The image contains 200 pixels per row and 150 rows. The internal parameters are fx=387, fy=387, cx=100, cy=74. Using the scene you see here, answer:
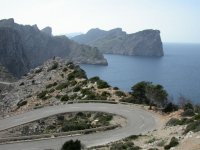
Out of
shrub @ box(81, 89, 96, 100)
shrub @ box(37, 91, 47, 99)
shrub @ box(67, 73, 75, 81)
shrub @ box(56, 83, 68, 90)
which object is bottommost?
shrub @ box(37, 91, 47, 99)

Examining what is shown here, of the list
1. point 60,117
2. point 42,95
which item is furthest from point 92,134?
point 42,95

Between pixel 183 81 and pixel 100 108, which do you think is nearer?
pixel 100 108

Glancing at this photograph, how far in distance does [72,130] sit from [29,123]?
7629mm

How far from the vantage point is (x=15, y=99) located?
73312 mm

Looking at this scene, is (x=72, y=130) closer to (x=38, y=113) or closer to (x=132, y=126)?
(x=132, y=126)

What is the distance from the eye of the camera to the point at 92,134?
3766 centimetres

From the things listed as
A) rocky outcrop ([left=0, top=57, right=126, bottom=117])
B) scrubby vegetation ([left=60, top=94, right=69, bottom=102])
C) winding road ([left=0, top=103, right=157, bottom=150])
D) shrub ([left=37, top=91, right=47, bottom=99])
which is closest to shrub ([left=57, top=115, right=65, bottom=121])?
winding road ([left=0, top=103, right=157, bottom=150])

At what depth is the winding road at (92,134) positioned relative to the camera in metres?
33.1

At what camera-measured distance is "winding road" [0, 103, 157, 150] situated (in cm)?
3312

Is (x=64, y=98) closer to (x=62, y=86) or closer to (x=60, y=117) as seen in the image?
(x=62, y=86)

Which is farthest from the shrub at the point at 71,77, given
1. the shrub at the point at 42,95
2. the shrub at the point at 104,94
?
the shrub at the point at 104,94

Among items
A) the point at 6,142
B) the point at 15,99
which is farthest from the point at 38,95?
the point at 6,142

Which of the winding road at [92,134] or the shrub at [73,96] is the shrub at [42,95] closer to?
the shrub at [73,96]

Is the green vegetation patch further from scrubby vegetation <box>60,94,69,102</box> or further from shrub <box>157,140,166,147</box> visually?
shrub <box>157,140,166,147</box>
